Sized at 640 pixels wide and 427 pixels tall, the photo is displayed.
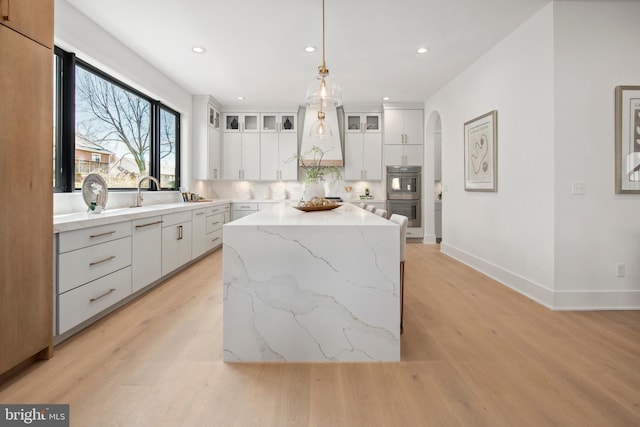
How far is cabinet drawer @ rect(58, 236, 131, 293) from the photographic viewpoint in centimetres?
215

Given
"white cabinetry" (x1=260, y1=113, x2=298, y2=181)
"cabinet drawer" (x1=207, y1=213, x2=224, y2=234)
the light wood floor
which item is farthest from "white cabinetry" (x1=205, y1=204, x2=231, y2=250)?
the light wood floor

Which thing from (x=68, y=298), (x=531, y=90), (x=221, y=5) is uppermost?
(x=221, y=5)

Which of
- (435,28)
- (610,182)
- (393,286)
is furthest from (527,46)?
(393,286)

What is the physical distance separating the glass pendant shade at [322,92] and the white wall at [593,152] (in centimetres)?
193

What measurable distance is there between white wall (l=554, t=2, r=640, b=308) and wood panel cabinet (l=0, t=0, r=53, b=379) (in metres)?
3.77

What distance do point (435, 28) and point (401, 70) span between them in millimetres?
1206

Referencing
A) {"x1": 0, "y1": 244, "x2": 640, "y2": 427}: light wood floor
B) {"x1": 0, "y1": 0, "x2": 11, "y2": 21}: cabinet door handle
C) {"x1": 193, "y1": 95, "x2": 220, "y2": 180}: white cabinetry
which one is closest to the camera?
{"x1": 0, "y1": 244, "x2": 640, "y2": 427}: light wood floor

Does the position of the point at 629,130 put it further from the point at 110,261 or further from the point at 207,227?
the point at 207,227

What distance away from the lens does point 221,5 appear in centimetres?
295

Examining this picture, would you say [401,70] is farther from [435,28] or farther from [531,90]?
[531,90]

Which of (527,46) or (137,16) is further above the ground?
(137,16)

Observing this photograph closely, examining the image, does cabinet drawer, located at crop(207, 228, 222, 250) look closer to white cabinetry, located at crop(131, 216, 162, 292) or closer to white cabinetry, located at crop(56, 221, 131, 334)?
white cabinetry, located at crop(131, 216, 162, 292)

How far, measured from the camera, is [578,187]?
2.84m

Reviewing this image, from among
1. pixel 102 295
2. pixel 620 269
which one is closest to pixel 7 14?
pixel 102 295
